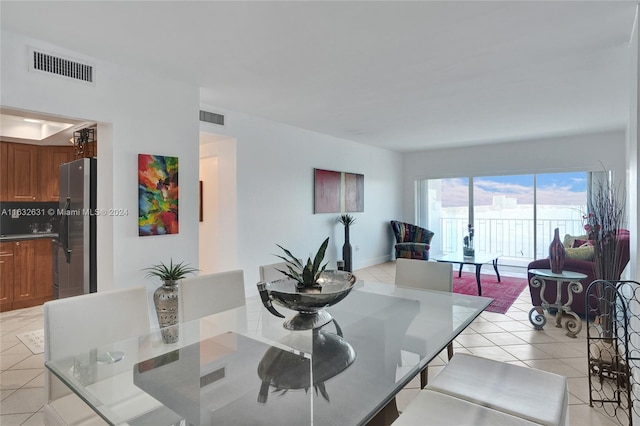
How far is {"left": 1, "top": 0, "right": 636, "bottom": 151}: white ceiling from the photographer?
89.4 inches

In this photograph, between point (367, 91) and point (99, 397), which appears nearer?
point (99, 397)

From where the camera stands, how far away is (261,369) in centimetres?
142

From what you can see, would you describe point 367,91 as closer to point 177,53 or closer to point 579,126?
point 177,53

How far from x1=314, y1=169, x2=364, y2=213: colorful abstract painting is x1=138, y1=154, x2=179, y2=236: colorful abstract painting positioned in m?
2.83

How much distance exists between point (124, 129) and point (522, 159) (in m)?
7.03

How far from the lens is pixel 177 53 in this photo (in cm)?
287

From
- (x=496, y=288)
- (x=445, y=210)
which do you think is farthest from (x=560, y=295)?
(x=445, y=210)

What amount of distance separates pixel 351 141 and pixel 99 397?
20.3ft

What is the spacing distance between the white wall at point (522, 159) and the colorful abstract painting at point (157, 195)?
6.24 m

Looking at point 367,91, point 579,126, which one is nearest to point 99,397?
point 367,91

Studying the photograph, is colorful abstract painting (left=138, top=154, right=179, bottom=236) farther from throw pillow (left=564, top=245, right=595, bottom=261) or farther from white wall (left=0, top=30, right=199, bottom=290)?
throw pillow (left=564, top=245, right=595, bottom=261)

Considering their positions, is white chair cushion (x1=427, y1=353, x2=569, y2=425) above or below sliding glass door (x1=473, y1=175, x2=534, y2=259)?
below

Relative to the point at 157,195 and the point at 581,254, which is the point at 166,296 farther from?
the point at 581,254

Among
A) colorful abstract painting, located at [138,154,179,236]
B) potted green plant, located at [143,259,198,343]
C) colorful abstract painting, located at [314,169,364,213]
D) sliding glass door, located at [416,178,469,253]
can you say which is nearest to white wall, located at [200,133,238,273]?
colorful abstract painting, located at [138,154,179,236]
